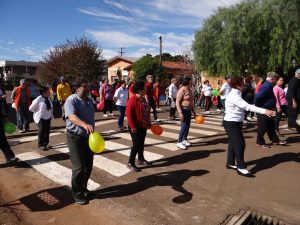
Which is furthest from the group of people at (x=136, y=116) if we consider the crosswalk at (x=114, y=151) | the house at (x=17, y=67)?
the house at (x=17, y=67)

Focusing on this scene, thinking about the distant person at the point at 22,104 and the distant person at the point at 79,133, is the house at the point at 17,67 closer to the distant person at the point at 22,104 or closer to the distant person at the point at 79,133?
the distant person at the point at 22,104

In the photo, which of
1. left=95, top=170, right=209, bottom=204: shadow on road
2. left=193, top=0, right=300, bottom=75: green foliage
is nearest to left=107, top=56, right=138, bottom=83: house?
left=193, top=0, right=300, bottom=75: green foliage

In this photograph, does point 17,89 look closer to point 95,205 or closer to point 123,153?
point 123,153

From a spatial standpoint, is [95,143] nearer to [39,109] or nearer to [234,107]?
[234,107]

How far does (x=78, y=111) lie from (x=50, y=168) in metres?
2.59

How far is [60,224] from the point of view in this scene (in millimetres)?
4465

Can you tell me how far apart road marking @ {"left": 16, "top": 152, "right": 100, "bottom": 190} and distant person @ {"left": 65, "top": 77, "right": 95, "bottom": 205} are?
794 millimetres

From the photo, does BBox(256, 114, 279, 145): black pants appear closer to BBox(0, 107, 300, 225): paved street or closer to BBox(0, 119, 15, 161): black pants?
BBox(0, 107, 300, 225): paved street

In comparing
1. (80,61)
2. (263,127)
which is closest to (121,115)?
(263,127)

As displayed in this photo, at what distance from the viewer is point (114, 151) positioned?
8.40 m

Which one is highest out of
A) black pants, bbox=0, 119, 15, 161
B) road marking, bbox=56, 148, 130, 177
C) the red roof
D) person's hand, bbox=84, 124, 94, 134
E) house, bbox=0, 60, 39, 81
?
house, bbox=0, 60, 39, 81

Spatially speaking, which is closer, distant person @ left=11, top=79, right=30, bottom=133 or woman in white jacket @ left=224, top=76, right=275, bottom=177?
woman in white jacket @ left=224, top=76, right=275, bottom=177

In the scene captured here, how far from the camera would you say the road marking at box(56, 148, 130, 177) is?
262 inches

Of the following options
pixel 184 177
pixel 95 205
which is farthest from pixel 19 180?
pixel 184 177
